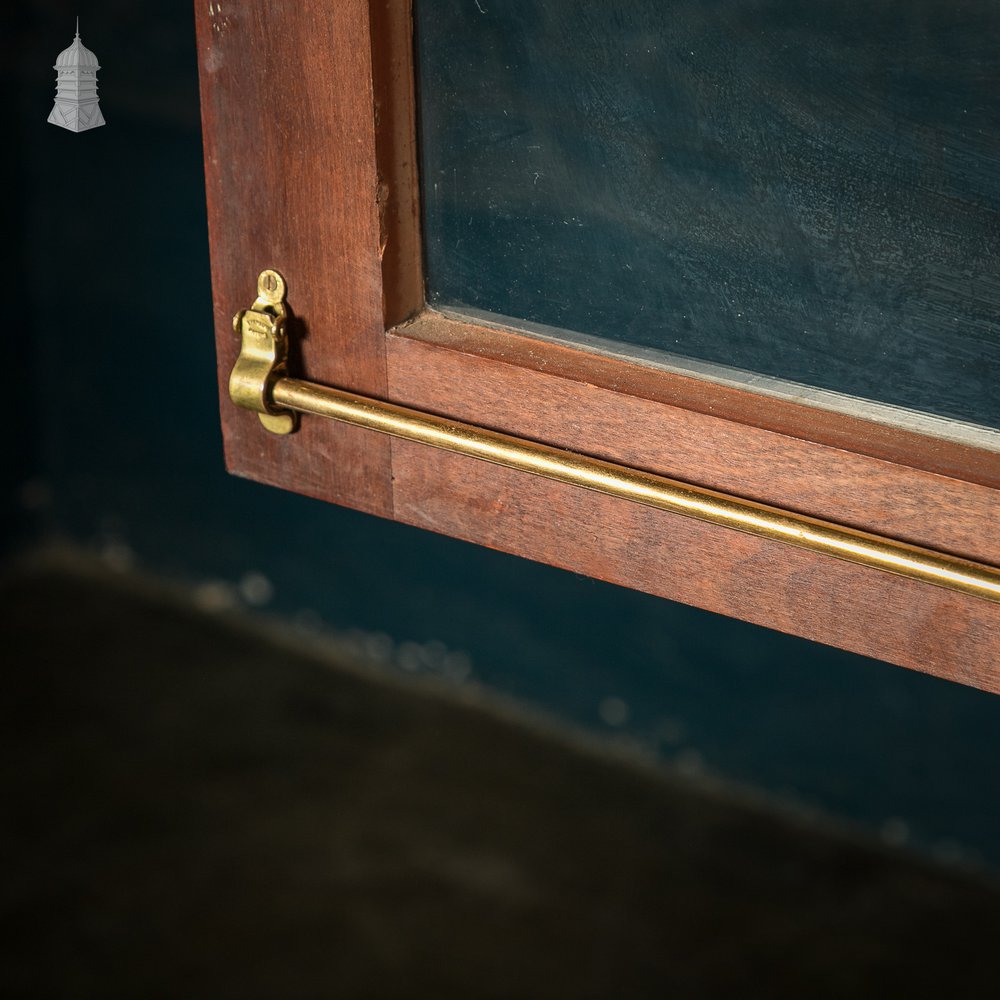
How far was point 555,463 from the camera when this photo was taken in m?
0.72

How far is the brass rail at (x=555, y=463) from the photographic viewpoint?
0.64 metres

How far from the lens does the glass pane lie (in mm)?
618

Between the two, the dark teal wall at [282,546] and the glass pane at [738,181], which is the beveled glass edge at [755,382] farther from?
the dark teal wall at [282,546]

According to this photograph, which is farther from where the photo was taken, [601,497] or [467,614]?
[467,614]

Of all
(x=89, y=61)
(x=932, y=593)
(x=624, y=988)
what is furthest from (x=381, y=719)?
(x=932, y=593)

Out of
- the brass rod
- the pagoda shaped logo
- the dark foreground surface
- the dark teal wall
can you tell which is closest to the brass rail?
the brass rod

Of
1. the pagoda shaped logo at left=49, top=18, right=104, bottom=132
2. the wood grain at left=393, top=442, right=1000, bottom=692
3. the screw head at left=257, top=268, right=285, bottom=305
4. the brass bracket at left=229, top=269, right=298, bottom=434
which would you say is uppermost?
the pagoda shaped logo at left=49, top=18, right=104, bottom=132

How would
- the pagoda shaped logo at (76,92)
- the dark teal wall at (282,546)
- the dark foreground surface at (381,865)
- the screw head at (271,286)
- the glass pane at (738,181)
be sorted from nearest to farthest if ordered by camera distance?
the glass pane at (738,181)
the screw head at (271,286)
the pagoda shaped logo at (76,92)
the dark foreground surface at (381,865)
the dark teal wall at (282,546)

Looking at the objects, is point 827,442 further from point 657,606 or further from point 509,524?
point 657,606

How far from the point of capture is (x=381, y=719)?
84.1 inches

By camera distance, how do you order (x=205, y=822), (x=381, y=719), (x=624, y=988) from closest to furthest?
(x=624, y=988)
(x=205, y=822)
(x=381, y=719)

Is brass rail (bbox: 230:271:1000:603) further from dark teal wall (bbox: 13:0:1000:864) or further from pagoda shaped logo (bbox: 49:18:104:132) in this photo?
dark teal wall (bbox: 13:0:1000:864)

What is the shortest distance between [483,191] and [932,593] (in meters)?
0.30

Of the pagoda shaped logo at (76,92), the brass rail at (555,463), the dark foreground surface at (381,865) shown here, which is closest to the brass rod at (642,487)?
the brass rail at (555,463)
